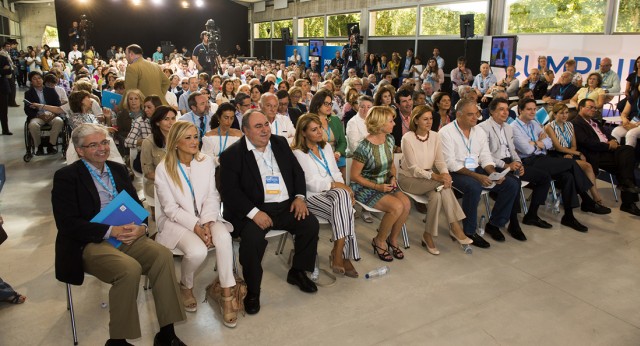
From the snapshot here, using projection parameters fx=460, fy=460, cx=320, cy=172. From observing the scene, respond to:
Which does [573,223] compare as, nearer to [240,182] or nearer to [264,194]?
[264,194]

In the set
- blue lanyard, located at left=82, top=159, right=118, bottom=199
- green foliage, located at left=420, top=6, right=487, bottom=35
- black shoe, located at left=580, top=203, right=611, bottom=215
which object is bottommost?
black shoe, located at left=580, top=203, right=611, bottom=215

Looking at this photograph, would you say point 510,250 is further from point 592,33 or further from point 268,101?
point 592,33

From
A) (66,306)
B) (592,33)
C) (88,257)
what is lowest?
(66,306)

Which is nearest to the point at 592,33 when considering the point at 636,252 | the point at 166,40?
the point at 636,252

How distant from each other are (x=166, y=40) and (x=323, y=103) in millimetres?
24220

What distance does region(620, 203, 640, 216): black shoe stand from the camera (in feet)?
15.9

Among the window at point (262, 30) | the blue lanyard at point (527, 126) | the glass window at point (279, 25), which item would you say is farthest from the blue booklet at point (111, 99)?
the window at point (262, 30)

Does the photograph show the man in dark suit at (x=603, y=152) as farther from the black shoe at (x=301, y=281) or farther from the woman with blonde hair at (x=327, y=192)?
the black shoe at (x=301, y=281)

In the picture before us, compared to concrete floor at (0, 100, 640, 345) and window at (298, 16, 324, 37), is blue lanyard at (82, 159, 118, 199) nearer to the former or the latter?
concrete floor at (0, 100, 640, 345)

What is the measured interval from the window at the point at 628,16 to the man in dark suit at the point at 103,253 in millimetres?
10336

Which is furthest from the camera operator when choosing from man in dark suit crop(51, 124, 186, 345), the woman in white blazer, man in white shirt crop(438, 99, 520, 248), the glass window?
man in dark suit crop(51, 124, 186, 345)

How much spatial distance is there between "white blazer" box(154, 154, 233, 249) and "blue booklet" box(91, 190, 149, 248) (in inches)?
10.2

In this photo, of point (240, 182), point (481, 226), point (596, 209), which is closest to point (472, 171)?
point (481, 226)

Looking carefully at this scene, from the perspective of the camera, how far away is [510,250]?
398 centimetres
